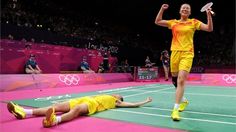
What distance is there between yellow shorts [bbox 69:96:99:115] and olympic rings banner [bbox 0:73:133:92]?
200 inches

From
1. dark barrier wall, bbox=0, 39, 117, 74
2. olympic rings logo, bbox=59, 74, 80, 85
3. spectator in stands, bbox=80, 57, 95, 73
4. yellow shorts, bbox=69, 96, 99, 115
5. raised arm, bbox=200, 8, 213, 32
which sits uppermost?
raised arm, bbox=200, 8, 213, 32

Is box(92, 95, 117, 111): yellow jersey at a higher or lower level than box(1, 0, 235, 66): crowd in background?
lower

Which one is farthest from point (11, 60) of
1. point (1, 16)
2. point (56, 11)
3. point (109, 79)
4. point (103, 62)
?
point (56, 11)

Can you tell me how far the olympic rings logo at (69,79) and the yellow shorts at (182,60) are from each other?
22.9 ft

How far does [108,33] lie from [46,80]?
14.1 m

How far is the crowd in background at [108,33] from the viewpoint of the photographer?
53.6 feet

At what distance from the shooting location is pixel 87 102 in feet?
15.8

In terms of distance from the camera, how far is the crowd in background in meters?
16.3

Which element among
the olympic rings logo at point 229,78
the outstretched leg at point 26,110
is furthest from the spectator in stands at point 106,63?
the outstretched leg at point 26,110

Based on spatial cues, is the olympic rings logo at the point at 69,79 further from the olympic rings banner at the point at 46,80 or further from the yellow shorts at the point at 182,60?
the yellow shorts at the point at 182,60

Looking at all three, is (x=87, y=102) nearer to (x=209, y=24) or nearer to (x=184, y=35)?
(x=184, y=35)

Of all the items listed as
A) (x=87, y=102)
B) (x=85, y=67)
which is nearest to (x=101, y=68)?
(x=85, y=67)

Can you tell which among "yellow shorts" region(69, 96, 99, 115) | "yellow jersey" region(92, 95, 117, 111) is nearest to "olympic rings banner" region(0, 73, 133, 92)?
"yellow jersey" region(92, 95, 117, 111)

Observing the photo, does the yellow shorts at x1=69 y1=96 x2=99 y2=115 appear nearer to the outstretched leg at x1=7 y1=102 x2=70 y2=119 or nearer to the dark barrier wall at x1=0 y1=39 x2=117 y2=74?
the outstretched leg at x1=7 y1=102 x2=70 y2=119
